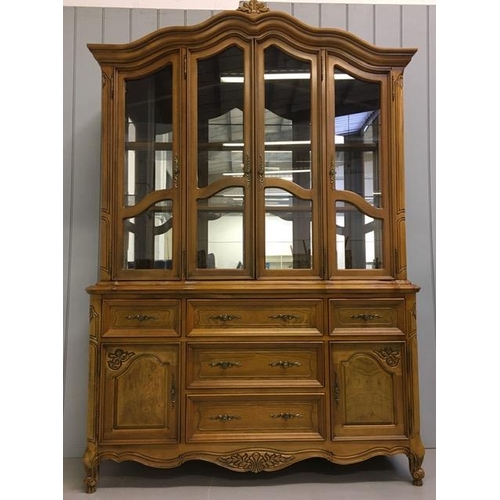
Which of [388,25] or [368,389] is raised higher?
[388,25]

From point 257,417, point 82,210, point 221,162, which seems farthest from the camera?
point 82,210

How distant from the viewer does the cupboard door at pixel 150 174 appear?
200 centimetres

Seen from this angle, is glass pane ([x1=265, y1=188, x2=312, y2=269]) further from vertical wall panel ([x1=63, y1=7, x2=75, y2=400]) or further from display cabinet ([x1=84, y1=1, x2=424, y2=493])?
vertical wall panel ([x1=63, y1=7, x2=75, y2=400])

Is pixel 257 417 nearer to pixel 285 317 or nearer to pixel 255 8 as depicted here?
pixel 285 317

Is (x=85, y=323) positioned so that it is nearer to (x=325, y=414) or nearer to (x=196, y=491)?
(x=196, y=491)

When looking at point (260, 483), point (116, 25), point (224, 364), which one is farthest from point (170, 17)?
point (260, 483)

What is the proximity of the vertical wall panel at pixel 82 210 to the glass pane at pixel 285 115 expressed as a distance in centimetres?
106

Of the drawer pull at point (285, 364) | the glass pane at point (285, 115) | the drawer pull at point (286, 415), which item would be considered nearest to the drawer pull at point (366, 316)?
the drawer pull at point (285, 364)

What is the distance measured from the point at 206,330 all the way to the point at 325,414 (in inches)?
24.6

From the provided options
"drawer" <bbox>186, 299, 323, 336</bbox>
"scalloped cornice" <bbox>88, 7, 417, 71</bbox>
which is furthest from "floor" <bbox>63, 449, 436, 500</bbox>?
"scalloped cornice" <bbox>88, 7, 417, 71</bbox>

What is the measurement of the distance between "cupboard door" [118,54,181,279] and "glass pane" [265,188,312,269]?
0.41m

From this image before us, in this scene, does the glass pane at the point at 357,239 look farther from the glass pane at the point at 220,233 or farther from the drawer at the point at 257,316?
the glass pane at the point at 220,233

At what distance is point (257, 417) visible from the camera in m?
1.92

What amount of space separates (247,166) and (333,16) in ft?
3.92
